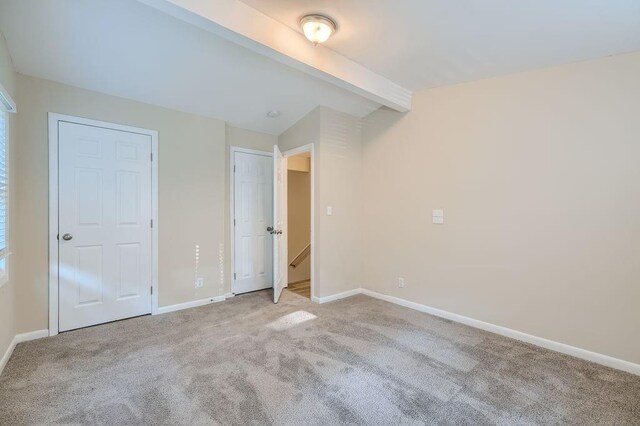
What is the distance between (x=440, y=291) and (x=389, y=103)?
216cm

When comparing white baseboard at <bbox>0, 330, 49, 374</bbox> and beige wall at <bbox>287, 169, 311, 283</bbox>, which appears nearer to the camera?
white baseboard at <bbox>0, 330, 49, 374</bbox>

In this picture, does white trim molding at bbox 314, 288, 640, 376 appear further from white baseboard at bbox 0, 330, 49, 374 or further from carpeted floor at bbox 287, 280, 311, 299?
white baseboard at bbox 0, 330, 49, 374

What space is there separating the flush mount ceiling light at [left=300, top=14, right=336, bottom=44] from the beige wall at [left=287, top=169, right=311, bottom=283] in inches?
118

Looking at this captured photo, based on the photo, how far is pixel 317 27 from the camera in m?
2.17

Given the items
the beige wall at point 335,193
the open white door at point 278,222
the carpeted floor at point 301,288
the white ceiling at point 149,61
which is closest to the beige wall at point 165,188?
the white ceiling at point 149,61

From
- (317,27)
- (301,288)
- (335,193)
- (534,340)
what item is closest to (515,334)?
(534,340)

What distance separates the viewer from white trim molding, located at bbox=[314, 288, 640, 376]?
2.26 metres

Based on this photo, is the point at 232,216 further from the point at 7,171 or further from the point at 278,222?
the point at 7,171

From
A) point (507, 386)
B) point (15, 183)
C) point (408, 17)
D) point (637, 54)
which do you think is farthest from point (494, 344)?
point (15, 183)

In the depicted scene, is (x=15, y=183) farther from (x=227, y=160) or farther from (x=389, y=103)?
(x=389, y=103)

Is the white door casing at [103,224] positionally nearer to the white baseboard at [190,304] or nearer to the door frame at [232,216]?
the white baseboard at [190,304]

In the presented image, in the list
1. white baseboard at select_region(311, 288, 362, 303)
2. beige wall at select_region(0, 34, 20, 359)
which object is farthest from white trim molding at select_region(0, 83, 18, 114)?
white baseboard at select_region(311, 288, 362, 303)

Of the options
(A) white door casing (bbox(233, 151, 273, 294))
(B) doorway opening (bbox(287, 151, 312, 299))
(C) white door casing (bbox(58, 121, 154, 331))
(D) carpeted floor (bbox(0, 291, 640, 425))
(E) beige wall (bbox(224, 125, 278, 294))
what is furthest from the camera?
(B) doorway opening (bbox(287, 151, 312, 299))

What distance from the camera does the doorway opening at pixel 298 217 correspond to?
5.15 m
